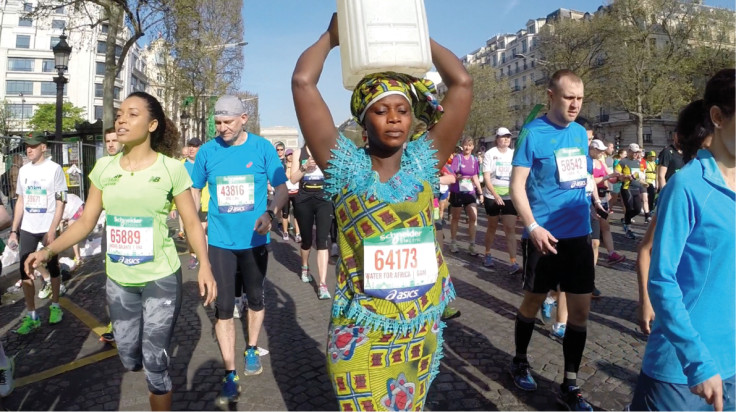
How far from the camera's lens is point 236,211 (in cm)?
378

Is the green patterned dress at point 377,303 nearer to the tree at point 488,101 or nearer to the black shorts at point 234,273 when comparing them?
the black shorts at point 234,273

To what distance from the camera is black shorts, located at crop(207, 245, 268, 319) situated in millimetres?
3625

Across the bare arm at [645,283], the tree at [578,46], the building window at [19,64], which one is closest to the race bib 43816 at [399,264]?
the bare arm at [645,283]

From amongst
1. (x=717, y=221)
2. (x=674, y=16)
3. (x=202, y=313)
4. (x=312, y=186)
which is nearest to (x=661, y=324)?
(x=717, y=221)

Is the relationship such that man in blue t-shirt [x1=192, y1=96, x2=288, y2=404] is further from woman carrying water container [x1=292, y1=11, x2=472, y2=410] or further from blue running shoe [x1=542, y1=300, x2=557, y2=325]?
blue running shoe [x1=542, y1=300, x2=557, y2=325]

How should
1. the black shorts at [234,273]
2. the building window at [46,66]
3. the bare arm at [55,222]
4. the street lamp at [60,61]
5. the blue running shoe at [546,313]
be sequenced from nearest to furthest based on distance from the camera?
the black shorts at [234,273] < the bare arm at [55,222] < the blue running shoe at [546,313] < the street lamp at [60,61] < the building window at [46,66]

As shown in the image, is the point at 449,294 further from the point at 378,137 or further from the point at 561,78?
the point at 561,78

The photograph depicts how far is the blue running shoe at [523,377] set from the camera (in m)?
3.47

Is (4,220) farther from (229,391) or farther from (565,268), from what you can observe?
(565,268)

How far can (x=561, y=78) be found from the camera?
354 centimetres

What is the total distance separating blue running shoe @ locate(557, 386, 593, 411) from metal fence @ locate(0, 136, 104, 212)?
373 inches

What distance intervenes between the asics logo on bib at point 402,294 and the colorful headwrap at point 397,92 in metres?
0.72

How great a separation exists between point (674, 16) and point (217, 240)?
40589 mm

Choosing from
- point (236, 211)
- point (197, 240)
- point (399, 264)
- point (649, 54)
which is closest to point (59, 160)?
point (236, 211)
